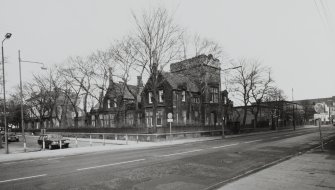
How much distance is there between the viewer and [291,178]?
8.84m

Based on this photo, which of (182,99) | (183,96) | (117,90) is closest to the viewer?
(182,99)

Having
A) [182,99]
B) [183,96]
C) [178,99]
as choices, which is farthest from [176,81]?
[178,99]

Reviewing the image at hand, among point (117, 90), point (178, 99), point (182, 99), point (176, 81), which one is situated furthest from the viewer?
point (117, 90)

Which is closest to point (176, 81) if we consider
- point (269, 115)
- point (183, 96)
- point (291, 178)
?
point (183, 96)

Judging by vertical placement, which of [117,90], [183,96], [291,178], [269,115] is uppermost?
[117,90]

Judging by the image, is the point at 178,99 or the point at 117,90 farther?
the point at 117,90

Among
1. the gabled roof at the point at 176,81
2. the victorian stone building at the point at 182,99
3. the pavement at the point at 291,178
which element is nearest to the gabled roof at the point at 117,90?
the victorian stone building at the point at 182,99

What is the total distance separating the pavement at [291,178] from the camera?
25.5 ft

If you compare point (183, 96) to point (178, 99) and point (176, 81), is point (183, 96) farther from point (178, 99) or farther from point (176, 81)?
point (176, 81)

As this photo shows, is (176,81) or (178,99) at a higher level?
(176,81)

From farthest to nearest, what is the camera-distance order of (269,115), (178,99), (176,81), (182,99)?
1. (269,115)
2. (176,81)
3. (182,99)
4. (178,99)

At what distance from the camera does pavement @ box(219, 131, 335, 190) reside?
25.5 ft

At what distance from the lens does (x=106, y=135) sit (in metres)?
36.6

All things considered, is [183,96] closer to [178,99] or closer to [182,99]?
[182,99]
